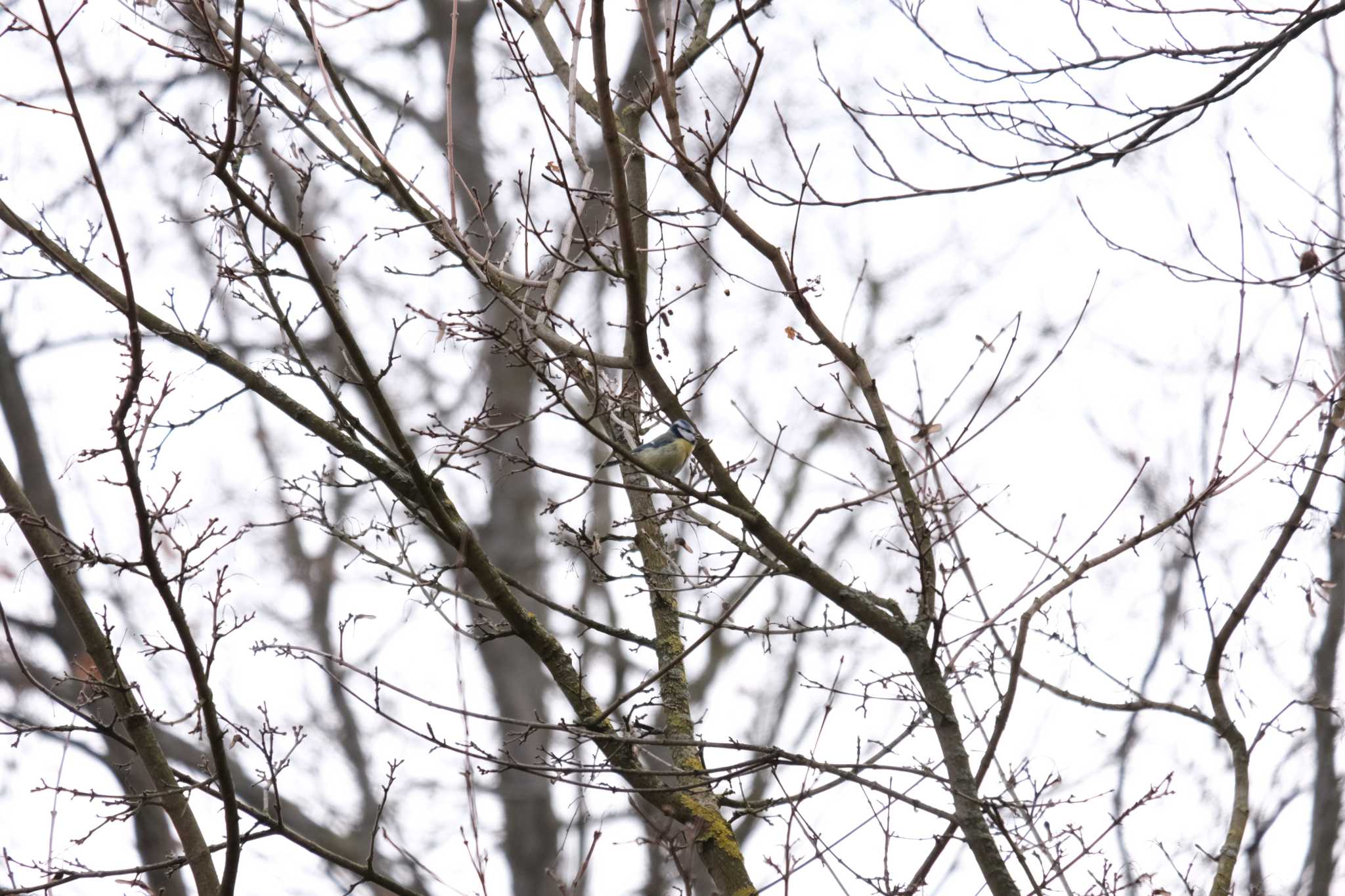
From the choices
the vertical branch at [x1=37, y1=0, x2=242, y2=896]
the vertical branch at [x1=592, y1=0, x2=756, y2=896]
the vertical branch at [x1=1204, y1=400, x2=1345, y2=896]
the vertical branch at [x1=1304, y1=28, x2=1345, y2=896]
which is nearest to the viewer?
the vertical branch at [x1=37, y1=0, x2=242, y2=896]

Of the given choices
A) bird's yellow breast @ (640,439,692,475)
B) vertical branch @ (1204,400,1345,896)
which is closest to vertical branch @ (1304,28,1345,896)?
vertical branch @ (1204,400,1345,896)

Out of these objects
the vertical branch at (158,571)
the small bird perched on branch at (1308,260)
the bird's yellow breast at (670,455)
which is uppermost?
the bird's yellow breast at (670,455)

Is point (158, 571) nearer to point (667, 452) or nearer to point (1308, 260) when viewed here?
point (1308, 260)

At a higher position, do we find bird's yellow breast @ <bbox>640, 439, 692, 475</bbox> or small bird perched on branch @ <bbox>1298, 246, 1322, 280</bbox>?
bird's yellow breast @ <bbox>640, 439, 692, 475</bbox>

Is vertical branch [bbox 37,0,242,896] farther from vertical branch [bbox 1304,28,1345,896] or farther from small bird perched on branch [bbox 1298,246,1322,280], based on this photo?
vertical branch [bbox 1304,28,1345,896]

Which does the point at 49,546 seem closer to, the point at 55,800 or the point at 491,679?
the point at 55,800

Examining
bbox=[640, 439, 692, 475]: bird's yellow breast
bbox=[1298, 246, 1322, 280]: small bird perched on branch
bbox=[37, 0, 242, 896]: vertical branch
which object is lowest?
bbox=[37, 0, 242, 896]: vertical branch

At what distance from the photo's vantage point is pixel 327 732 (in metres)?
8.76

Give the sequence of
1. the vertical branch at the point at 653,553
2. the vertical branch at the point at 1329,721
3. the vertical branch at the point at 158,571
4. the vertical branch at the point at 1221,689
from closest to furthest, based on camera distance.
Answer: the vertical branch at the point at 158,571 → the vertical branch at the point at 653,553 → the vertical branch at the point at 1221,689 → the vertical branch at the point at 1329,721

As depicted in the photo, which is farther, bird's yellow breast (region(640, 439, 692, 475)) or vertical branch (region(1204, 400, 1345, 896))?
bird's yellow breast (region(640, 439, 692, 475))

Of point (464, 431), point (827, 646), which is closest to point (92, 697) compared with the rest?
point (464, 431)

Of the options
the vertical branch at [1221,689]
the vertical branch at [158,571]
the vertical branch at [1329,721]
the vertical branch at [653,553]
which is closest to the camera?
the vertical branch at [158,571]

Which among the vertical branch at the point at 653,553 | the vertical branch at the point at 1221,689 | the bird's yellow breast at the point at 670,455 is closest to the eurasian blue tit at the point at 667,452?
the bird's yellow breast at the point at 670,455

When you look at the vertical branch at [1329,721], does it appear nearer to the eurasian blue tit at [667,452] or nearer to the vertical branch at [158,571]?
the eurasian blue tit at [667,452]
